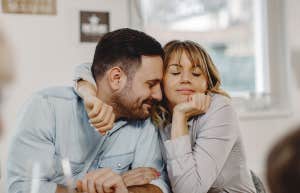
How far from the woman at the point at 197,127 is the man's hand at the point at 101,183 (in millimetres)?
129

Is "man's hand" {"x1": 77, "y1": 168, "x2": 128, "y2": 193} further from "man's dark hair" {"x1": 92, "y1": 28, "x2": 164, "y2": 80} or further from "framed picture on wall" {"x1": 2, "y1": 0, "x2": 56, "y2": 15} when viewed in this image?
"framed picture on wall" {"x1": 2, "y1": 0, "x2": 56, "y2": 15}

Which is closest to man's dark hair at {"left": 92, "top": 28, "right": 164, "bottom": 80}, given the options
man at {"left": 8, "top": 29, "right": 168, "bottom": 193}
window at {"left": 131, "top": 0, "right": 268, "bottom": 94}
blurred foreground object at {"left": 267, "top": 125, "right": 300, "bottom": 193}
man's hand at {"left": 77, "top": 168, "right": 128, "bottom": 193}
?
man at {"left": 8, "top": 29, "right": 168, "bottom": 193}

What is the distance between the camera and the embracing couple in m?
0.91

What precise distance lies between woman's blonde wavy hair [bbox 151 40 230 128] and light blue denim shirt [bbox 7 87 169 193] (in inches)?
1.2

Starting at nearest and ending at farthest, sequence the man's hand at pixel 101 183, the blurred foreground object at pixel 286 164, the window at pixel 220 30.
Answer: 1. the blurred foreground object at pixel 286 164
2. the man's hand at pixel 101 183
3. the window at pixel 220 30

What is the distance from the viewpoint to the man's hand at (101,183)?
0.85 metres

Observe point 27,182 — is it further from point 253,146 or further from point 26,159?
point 253,146

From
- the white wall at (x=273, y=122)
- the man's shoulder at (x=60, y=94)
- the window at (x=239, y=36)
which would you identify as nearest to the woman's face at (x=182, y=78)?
the man's shoulder at (x=60, y=94)

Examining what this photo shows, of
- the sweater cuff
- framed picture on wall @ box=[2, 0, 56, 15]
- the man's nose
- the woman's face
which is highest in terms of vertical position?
framed picture on wall @ box=[2, 0, 56, 15]

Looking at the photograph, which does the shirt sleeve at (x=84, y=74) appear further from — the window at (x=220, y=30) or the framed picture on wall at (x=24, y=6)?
the window at (x=220, y=30)

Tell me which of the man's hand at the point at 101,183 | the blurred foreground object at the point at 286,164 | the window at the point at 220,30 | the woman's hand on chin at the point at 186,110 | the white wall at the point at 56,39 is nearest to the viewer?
the blurred foreground object at the point at 286,164

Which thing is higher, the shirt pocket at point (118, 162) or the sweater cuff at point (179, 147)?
the sweater cuff at point (179, 147)

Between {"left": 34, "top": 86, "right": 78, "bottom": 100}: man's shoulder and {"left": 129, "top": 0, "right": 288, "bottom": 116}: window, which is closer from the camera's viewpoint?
Result: {"left": 34, "top": 86, "right": 78, "bottom": 100}: man's shoulder

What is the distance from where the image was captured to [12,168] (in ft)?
2.92
